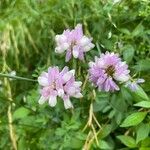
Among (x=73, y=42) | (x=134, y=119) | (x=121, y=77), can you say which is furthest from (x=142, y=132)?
(x=73, y=42)

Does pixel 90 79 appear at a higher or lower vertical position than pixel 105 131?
higher

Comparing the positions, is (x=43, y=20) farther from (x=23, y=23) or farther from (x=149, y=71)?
(x=149, y=71)

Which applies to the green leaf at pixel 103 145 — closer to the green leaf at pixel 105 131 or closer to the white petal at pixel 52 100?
the green leaf at pixel 105 131

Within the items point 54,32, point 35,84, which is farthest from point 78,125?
point 54,32

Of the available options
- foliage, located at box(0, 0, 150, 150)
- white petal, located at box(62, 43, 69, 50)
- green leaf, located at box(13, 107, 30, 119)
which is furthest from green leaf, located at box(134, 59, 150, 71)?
green leaf, located at box(13, 107, 30, 119)

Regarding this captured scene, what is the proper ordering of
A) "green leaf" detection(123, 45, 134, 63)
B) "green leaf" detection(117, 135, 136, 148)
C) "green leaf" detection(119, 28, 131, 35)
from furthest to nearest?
"green leaf" detection(119, 28, 131, 35) → "green leaf" detection(123, 45, 134, 63) → "green leaf" detection(117, 135, 136, 148)

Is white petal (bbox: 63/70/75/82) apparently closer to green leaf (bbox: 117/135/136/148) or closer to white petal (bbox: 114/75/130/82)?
white petal (bbox: 114/75/130/82)

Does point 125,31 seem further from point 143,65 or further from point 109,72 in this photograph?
point 109,72
